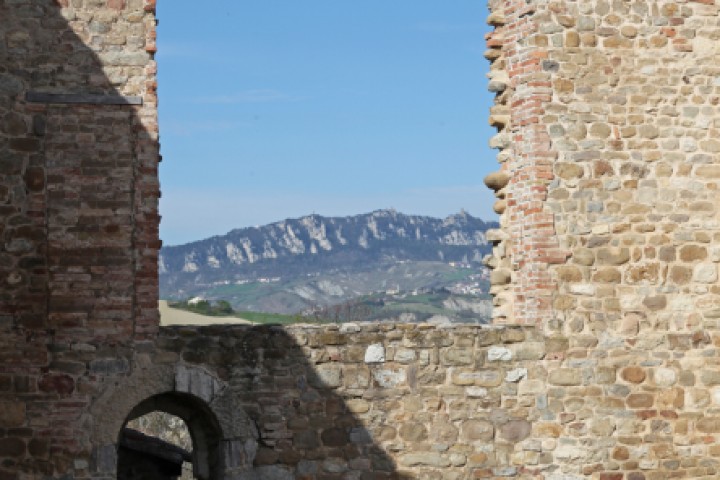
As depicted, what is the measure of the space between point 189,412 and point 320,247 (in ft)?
367

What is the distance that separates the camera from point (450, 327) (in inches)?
454

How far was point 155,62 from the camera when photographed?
11156 mm

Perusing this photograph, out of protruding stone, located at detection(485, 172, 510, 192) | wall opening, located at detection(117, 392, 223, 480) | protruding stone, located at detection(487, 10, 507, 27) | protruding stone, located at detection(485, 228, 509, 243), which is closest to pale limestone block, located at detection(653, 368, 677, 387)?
protruding stone, located at detection(485, 228, 509, 243)

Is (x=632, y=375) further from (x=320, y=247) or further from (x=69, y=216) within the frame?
(x=320, y=247)

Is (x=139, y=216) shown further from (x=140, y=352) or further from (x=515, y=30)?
(x=515, y=30)

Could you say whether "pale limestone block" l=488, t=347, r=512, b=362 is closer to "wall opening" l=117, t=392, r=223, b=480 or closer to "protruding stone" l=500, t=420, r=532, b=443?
"protruding stone" l=500, t=420, r=532, b=443

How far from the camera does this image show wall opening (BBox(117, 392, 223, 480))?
11.2m

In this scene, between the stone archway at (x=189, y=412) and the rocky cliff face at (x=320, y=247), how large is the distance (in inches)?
3833

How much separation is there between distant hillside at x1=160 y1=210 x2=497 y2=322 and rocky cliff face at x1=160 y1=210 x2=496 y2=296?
3.7 inches

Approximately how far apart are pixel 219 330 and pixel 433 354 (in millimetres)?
1996

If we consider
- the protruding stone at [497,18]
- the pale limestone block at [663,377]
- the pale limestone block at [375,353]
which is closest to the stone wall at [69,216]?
the pale limestone block at [375,353]

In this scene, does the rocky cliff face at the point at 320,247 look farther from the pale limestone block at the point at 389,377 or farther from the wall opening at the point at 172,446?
the pale limestone block at the point at 389,377

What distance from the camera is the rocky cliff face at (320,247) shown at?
376 ft

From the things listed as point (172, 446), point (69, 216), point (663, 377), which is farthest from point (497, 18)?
point (172, 446)
